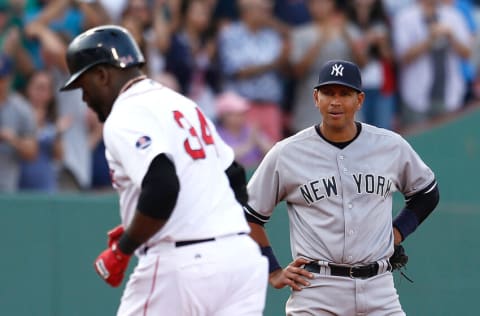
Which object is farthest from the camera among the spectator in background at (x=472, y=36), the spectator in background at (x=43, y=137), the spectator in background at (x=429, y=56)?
the spectator in background at (x=472, y=36)

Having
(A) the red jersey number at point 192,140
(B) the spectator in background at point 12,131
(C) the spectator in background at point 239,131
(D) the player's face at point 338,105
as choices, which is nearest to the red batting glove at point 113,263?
(A) the red jersey number at point 192,140

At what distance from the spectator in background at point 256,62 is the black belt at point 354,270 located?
4.36 metres

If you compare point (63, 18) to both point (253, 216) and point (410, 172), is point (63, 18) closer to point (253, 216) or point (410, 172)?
point (253, 216)

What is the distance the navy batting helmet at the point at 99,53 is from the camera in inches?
187

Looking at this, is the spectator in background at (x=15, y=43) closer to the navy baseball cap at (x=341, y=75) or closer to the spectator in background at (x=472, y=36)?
the navy baseball cap at (x=341, y=75)

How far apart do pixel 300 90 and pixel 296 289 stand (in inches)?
181

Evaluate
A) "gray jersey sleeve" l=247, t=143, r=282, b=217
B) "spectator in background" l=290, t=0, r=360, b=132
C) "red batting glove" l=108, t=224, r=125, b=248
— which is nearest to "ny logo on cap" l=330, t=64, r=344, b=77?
"gray jersey sleeve" l=247, t=143, r=282, b=217

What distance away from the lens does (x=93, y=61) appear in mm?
4742

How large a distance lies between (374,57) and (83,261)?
3.54m

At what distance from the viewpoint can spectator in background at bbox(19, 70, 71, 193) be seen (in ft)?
28.5

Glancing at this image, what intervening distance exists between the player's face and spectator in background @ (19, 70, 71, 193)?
368 cm

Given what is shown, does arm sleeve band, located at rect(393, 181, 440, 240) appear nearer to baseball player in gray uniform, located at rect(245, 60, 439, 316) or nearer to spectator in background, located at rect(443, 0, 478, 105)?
baseball player in gray uniform, located at rect(245, 60, 439, 316)

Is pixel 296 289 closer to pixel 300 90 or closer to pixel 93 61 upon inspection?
pixel 93 61

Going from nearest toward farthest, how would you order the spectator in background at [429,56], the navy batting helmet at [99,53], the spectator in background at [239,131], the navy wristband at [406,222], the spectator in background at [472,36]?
the navy batting helmet at [99,53] → the navy wristband at [406,222] → the spectator in background at [239,131] → the spectator in background at [429,56] → the spectator in background at [472,36]
